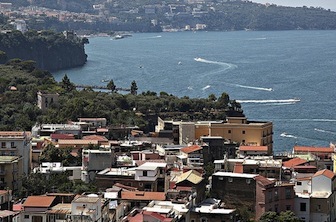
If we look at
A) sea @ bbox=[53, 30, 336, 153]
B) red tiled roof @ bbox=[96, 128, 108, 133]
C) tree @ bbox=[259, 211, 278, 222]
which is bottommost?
sea @ bbox=[53, 30, 336, 153]

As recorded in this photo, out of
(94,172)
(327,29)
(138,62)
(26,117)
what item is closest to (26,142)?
(94,172)

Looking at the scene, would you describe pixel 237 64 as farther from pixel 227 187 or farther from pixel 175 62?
pixel 227 187

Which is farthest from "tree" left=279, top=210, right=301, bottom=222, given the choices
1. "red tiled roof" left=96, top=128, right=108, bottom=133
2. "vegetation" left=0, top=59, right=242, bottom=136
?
"vegetation" left=0, top=59, right=242, bottom=136

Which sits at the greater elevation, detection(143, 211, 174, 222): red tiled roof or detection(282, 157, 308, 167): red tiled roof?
detection(282, 157, 308, 167): red tiled roof

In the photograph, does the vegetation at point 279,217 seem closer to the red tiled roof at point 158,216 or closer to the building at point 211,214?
the building at point 211,214

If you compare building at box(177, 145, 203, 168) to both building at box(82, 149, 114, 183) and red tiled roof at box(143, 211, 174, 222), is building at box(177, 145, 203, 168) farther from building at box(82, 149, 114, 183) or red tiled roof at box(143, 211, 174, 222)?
red tiled roof at box(143, 211, 174, 222)

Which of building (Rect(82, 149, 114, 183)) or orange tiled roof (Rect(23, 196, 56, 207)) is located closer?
orange tiled roof (Rect(23, 196, 56, 207))
